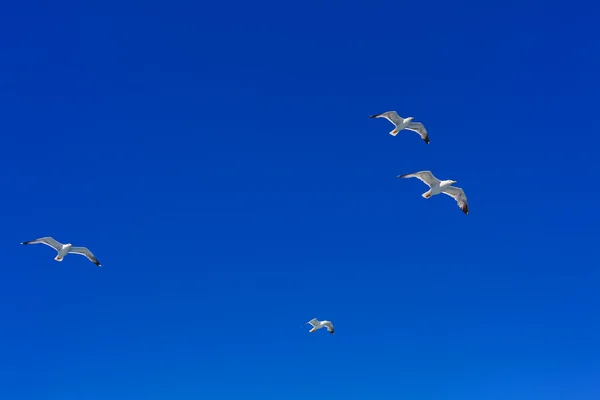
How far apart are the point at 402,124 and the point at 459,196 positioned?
5.65 m

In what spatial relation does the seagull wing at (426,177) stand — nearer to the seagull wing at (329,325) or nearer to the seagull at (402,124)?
the seagull at (402,124)

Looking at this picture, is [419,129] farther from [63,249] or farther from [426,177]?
[63,249]

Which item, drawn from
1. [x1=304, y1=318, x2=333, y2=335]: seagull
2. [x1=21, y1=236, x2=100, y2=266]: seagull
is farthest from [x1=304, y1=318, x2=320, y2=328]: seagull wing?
[x1=21, y1=236, x2=100, y2=266]: seagull

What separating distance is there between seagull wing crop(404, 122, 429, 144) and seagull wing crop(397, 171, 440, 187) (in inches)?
135

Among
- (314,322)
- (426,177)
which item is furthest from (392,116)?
(314,322)

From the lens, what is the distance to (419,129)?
3938 centimetres

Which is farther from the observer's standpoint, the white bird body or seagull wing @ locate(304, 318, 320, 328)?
seagull wing @ locate(304, 318, 320, 328)

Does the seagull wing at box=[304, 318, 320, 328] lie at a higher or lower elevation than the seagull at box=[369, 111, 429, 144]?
lower

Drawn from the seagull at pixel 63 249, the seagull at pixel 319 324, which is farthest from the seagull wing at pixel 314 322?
the seagull at pixel 63 249

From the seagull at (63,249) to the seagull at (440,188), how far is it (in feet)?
69.5

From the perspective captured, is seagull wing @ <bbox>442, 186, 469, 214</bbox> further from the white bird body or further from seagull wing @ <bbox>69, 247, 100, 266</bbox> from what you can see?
the white bird body

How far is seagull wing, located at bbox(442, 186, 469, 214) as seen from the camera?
38.0 metres

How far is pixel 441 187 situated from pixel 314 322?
806 inches

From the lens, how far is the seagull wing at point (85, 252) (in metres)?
40.8
